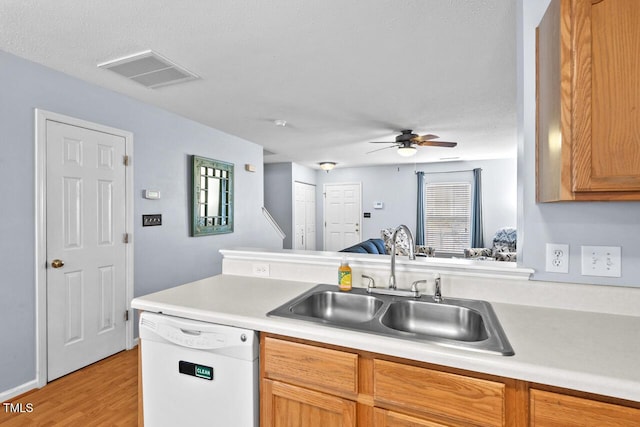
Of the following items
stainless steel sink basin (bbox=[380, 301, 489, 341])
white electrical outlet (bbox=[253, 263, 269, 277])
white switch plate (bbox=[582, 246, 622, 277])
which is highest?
white switch plate (bbox=[582, 246, 622, 277])

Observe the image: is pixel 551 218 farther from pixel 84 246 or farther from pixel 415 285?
pixel 84 246

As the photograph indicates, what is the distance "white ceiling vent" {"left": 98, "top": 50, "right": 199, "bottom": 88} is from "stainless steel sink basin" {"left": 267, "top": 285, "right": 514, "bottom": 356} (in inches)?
77.5

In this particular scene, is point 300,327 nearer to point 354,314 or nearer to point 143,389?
point 354,314

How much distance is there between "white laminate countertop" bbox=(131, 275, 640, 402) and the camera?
0.84 metres

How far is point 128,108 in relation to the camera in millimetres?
2986

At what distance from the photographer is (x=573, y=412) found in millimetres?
837

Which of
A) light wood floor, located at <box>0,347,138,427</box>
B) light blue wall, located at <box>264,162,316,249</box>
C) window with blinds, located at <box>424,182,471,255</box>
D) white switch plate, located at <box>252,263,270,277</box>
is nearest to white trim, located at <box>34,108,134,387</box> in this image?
light wood floor, located at <box>0,347,138,427</box>

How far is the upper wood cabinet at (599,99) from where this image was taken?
0.94 metres

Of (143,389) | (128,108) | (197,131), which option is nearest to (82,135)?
(128,108)

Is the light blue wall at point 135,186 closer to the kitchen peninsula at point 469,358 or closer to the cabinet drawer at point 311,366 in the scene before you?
the kitchen peninsula at point 469,358

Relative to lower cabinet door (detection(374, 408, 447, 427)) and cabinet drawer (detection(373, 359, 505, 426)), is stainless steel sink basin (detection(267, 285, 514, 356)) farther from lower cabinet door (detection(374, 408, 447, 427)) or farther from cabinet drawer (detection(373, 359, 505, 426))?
lower cabinet door (detection(374, 408, 447, 427))

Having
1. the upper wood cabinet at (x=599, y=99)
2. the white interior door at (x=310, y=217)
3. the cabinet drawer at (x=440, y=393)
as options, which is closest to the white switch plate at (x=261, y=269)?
the cabinet drawer at (x=440, y=393)

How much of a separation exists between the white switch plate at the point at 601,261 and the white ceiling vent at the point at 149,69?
2.73 m

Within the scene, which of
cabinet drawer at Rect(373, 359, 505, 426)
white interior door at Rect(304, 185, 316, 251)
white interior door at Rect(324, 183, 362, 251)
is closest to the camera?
cabinet drawer at Rect(373, 359, 505, 426)
